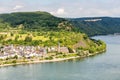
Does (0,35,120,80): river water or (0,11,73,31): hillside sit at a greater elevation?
(0,11,73,31): hillside

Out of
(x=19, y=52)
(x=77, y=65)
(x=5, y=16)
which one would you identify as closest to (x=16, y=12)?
(x=5, y=16)

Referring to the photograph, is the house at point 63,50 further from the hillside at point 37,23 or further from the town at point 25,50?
the hillside at point 37,23

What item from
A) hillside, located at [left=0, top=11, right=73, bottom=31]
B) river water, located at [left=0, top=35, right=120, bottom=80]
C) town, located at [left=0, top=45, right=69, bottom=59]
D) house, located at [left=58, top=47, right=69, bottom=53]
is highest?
hillside, located at [left=0, top=11, right=73, bottom=31]

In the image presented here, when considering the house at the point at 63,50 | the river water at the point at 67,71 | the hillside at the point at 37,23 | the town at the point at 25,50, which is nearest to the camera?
the river water at the point at 67,71

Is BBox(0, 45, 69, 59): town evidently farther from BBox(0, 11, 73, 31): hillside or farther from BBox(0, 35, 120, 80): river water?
BBox(0, 11, 73, 31): hillside

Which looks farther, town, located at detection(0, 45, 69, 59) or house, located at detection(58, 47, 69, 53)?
house, located at detection(58, 47, 69, 53)

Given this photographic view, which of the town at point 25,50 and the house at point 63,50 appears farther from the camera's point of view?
the house at point 63,50

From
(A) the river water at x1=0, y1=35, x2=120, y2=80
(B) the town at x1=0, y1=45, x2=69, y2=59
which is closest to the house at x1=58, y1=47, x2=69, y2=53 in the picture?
(B) the town at x1=0, y1=45, x2=69, y2=59

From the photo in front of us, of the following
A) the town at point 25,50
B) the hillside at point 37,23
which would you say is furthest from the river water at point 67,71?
the hillside at point 37,23
